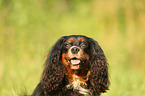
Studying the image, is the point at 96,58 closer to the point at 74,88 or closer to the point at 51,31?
the point at 74,88

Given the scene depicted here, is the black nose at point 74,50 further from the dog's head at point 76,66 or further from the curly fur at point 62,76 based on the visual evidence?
the curly fur at point 62,76

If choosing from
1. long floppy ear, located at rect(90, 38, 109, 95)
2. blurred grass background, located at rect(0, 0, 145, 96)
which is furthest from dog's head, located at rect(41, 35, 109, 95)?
blurred grass background, located at rect(0, 0, 145, 96)

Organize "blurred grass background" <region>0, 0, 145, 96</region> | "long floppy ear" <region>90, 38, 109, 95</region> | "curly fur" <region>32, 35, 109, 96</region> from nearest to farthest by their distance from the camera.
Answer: "curly fur" <region>32, 35, 109, 96</region>, "long floppy ear" <region>90, 38, 109, 95</region>, "blurred grass background" <region>0, 0, 145, 96</region>

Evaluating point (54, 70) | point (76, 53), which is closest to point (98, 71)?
point (76, 53)

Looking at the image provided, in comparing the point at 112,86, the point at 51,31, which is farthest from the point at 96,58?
the point at 51,31

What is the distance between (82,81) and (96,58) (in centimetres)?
46

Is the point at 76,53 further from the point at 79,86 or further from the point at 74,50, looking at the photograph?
the point at 79,86

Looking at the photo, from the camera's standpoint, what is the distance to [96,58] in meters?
5.29

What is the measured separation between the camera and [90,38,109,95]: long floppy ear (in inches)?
203

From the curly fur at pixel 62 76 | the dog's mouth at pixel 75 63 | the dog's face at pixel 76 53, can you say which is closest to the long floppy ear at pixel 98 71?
A: the curly fur at pixel 62 76

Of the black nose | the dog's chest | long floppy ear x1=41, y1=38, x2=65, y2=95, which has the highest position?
the black nose

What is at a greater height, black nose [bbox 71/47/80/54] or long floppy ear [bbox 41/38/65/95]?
black nose [bbox 71/47/80/54]

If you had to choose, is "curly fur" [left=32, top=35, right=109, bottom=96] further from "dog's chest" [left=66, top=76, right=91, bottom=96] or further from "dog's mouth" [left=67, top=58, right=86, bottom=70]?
"dog's mouth" [left=67, top=58, right=86, bottom=70]

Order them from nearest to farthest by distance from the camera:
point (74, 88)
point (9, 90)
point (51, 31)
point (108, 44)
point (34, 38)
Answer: point (74, 88) < point (9, 90) < point (34, 38) < point (108, 44) < point (51, 31)
